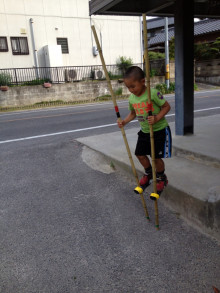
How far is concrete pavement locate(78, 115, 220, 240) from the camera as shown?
104 inches

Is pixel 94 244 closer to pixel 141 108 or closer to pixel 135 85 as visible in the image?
pixel 141 108

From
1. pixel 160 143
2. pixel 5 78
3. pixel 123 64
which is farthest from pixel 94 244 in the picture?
pixel 123 64

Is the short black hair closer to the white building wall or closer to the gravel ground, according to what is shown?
the gravel ground

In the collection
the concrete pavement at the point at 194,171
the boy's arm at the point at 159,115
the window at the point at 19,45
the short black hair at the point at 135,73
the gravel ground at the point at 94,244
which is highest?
the window at the point at 19,45

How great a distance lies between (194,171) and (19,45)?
17.6 m

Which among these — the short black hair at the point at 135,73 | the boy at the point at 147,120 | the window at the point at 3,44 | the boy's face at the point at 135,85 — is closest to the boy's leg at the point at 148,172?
the boy at the point at 147,120

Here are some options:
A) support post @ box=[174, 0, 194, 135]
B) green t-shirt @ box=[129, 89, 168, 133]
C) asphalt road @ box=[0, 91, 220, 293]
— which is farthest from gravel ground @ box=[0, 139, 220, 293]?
support post @ box=[174, 0, 194, 135]

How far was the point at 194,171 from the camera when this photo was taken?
11.8ft

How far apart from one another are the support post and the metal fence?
14.0 meters

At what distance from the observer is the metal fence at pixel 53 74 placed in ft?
56.6

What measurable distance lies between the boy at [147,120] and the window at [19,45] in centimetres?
1718

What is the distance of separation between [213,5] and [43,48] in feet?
48.2

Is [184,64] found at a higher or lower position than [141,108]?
higher

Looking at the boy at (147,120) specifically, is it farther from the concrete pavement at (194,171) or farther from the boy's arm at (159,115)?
the concrete pavement at (194,171)
